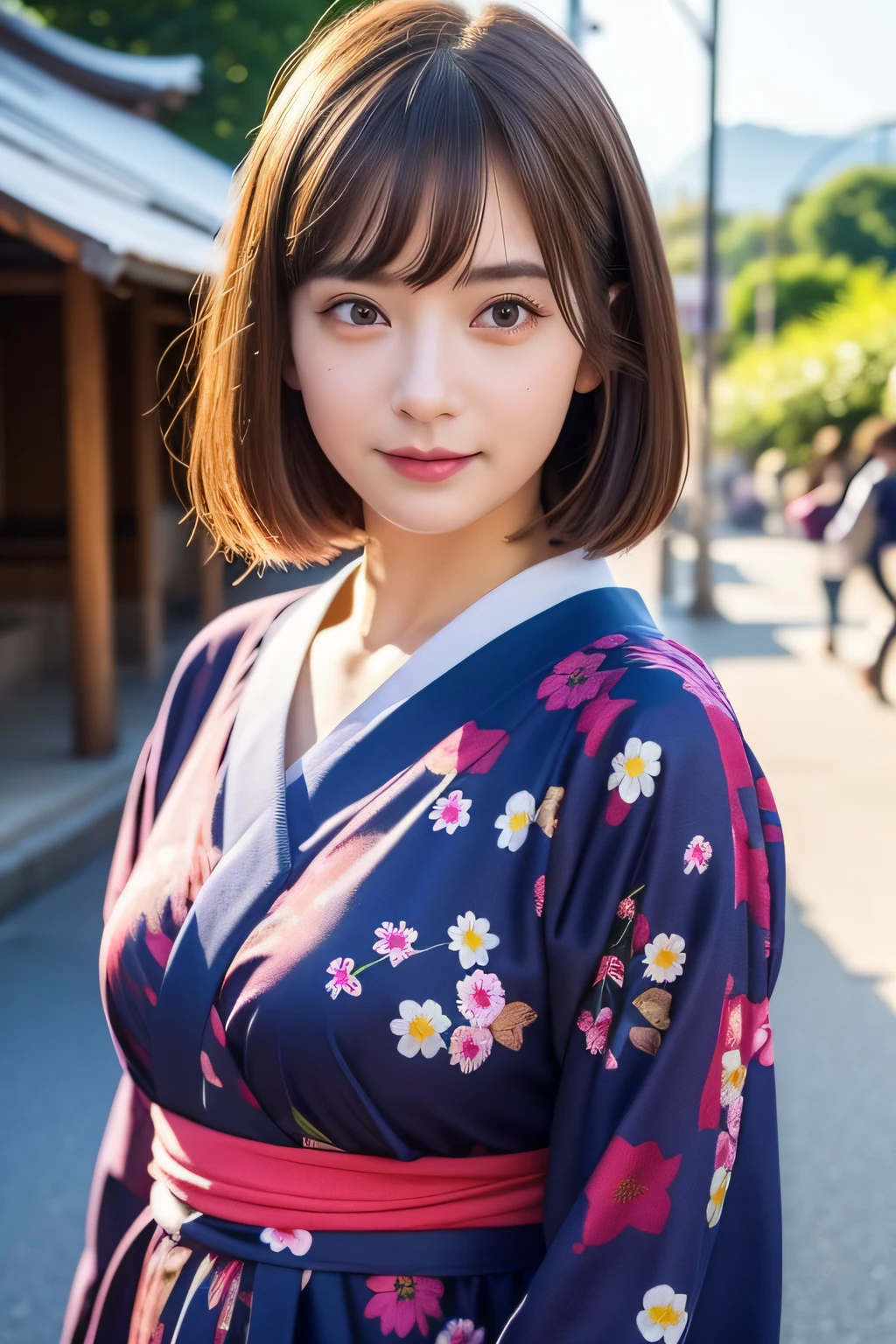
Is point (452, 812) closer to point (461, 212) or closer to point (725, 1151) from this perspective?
point (725, 1151)

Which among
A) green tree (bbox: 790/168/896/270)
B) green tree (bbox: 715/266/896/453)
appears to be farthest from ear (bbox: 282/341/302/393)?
green tree (bbox: 790/168/896/270)

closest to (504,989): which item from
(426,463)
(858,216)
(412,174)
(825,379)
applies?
(426,463)

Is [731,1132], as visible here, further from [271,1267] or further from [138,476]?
[138,476]

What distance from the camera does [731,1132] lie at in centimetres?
115

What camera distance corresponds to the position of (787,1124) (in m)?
3.65

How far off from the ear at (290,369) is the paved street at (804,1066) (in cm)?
96

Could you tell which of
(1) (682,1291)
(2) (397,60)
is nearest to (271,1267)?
(1) (682,1291)

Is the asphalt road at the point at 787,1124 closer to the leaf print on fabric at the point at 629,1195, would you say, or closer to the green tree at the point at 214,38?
the leaf print on fabric at the point at 629,1195

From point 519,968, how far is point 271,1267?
15.0 inches

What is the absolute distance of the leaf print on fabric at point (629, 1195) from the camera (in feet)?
3.60

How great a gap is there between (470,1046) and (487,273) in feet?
2.13

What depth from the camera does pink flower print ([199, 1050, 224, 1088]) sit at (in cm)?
126

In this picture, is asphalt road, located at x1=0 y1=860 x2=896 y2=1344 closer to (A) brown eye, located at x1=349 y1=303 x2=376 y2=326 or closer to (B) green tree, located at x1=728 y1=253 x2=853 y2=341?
(A) brown eye, located at x1=349 y1=303 x2=376 y2=326

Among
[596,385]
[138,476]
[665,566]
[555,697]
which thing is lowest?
[665,566]
